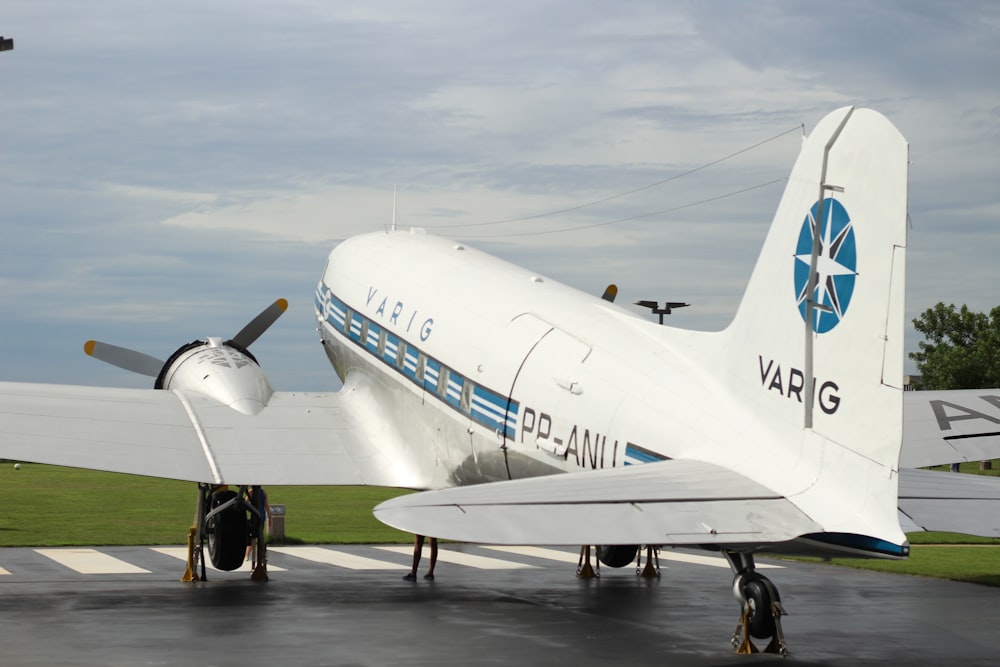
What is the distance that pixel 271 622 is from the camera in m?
16.1

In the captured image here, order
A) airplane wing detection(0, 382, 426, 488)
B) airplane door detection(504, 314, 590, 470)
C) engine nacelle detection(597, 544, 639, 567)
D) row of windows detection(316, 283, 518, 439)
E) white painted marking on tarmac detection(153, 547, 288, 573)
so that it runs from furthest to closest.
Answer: engine nacelle detection(597, 544, 639, 567)
white painted marking on tarmac detection(153, 547, 288, 573)
airplane wing detection(0, 382, 426, 488)
row of windows detection(316, 283, 518, 439)
airplane door detection(504, 314, 590, 470)

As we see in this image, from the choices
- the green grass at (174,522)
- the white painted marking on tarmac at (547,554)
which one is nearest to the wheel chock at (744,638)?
the green grass at (174,522)

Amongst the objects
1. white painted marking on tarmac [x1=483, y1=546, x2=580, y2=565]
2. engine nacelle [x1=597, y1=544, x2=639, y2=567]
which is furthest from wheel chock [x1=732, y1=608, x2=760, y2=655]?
white painted marking on tarmac [x1=483, y1=546, x2=580, y2=565]

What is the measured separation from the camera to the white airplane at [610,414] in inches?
451

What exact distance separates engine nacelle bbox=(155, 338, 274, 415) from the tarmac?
2.89 m

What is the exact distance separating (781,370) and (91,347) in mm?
16223

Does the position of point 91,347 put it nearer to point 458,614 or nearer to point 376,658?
point 458,614

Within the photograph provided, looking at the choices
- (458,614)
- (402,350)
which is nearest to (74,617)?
(458,614)

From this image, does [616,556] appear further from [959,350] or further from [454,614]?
[959,350]

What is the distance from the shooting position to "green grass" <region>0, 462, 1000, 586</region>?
2519 centimetres

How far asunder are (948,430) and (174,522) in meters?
20.8

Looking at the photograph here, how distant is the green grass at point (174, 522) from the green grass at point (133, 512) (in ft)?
0.07

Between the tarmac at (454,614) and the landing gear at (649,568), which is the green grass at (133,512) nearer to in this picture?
the tarmac at (454,614)

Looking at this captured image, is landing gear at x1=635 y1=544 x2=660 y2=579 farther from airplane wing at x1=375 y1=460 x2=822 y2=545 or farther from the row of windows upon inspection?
airplane wing at x1=375 y1=460 x2=822 y2=545
